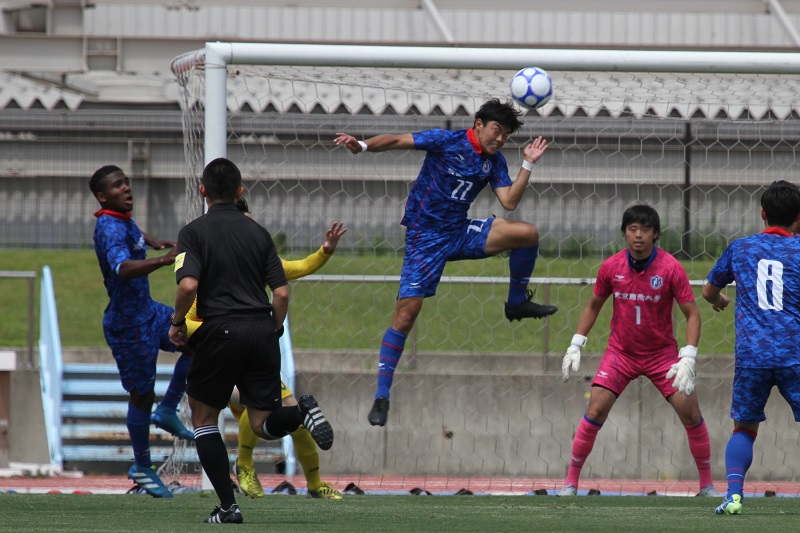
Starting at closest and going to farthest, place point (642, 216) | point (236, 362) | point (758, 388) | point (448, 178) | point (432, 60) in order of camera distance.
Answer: point (236, 362) < point (758, 388) < point (642, 216) < point (448, 178) < point (432, 60)

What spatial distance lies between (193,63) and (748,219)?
5779mm

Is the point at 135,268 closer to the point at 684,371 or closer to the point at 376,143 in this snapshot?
the point at 376,143

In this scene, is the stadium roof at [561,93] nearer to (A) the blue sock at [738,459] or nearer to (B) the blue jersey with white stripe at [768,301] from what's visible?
(B) the blue jersey with white stripe at [768,301]

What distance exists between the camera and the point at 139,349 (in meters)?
8.44

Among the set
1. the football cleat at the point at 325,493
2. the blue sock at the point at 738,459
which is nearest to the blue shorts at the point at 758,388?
the blue sock at the point at 738,459

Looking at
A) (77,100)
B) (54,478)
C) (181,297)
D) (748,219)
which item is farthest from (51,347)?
(77,100)

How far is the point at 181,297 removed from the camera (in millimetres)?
5961

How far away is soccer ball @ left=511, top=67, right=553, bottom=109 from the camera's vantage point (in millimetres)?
8219

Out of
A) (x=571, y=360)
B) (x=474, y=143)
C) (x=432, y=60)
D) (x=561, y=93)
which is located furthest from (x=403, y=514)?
(x=561, y=93)

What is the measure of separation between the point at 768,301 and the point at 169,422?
13.5 ft

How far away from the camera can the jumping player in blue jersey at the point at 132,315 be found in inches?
325

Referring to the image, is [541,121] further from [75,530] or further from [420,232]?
[75,530]

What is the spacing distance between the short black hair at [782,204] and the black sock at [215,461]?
10.5 ft

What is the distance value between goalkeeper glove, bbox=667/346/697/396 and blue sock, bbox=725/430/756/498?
87cm
